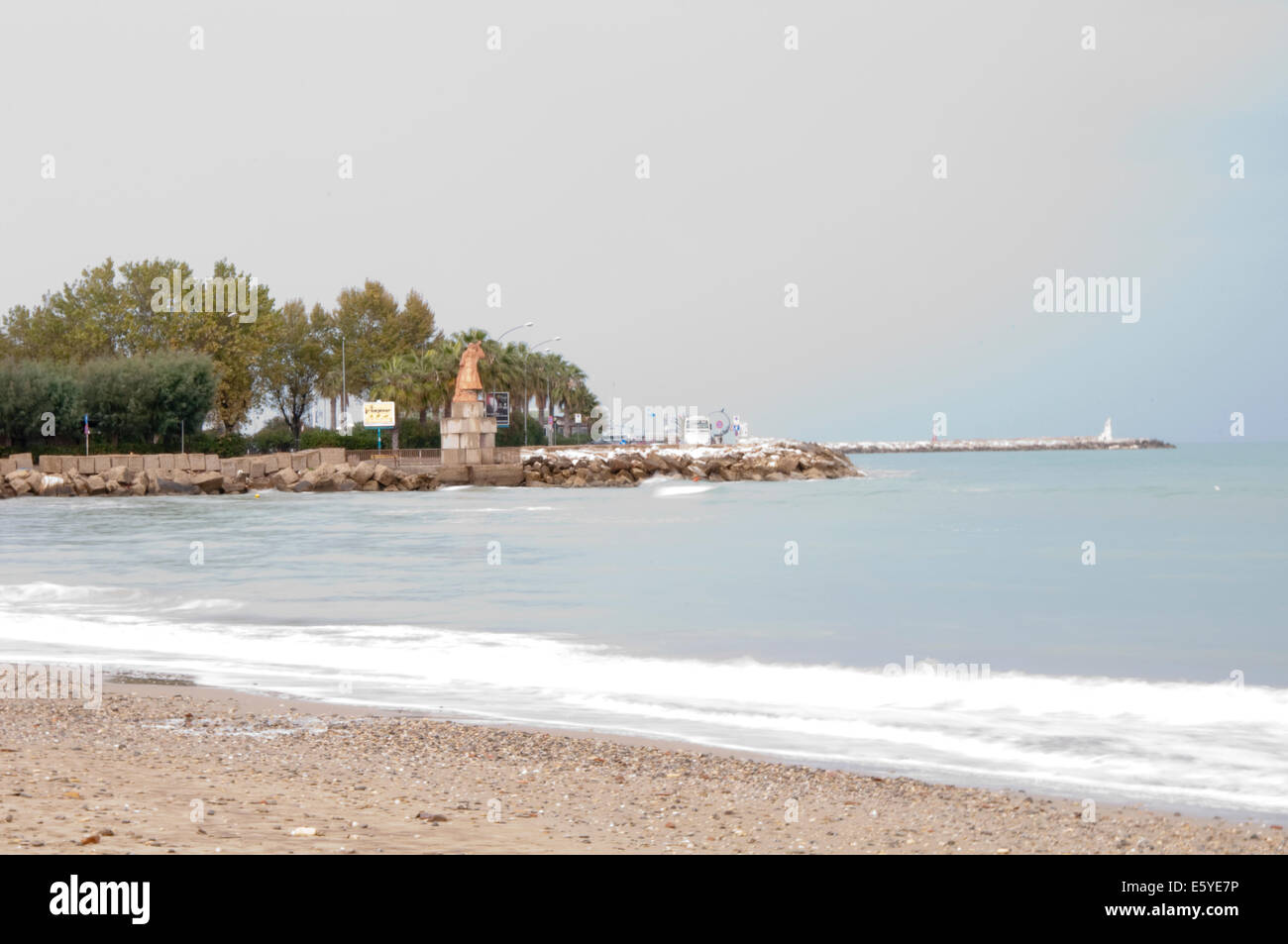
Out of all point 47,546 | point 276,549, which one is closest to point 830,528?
point 276,549

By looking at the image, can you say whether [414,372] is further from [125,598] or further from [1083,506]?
[125,598]

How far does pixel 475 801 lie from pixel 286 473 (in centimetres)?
6993

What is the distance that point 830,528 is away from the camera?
144ft

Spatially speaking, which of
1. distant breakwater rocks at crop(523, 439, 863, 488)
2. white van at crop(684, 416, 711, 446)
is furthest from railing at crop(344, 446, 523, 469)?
white van at crop(684, 416, 711, 446)

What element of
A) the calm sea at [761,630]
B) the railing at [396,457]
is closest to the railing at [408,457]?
the railing at [396,457]

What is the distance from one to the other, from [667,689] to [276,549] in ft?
74.8

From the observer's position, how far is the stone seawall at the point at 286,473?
6806 centimetres

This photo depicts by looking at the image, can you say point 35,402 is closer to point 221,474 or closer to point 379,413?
point 221,474

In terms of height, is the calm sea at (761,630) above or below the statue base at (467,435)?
below

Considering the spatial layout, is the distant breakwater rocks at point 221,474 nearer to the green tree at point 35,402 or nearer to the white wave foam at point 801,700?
the green tree at point 35,402

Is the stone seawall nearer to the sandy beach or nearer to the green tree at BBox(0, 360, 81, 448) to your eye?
the green tree at BBox(0, 360, 81, 448)

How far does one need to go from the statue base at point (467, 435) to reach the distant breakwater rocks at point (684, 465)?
14.5 feet

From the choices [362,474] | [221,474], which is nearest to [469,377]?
[362,474]
